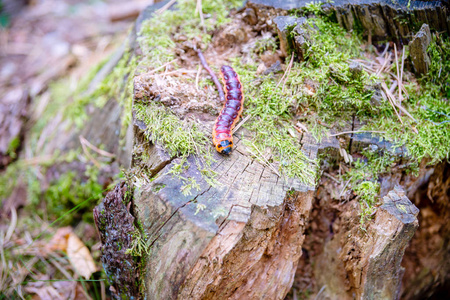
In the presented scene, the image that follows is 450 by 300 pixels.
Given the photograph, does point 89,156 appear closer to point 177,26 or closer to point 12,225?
Result: point 12,225

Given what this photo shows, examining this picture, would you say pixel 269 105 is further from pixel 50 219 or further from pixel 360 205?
pixel 50 219

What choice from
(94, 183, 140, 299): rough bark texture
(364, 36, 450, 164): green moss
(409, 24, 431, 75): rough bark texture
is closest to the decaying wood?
(364, 36, 450, 164): green moss

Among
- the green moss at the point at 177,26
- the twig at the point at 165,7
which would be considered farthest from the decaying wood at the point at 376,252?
the twig at the point at 165,7

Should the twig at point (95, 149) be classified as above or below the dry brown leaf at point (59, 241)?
above

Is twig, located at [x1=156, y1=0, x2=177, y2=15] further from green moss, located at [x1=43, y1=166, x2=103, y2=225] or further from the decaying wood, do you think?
the decaying wood

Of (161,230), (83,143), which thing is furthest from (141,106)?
(83,143)

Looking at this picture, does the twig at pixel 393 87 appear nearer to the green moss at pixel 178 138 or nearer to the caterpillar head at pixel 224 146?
the caterpillar head at pixel 224 146
